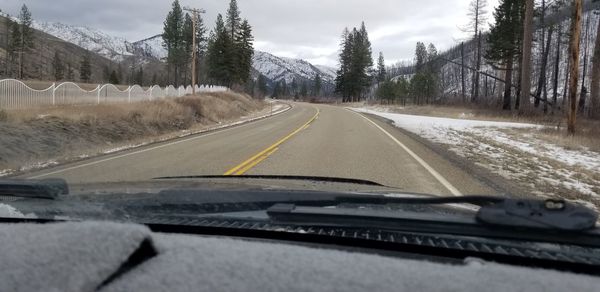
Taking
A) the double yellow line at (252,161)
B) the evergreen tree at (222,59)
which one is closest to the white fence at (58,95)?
the double yellow line at (252,161)

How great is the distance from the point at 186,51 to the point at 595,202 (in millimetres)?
82771

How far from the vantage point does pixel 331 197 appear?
300 cm

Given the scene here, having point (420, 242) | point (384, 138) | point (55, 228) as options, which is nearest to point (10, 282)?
point (55, 228)

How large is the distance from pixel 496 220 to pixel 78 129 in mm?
15625

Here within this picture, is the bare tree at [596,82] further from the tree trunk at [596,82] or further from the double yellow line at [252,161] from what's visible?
the double yellow line at [252,161]

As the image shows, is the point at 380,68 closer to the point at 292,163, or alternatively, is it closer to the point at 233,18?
the point at 233,18

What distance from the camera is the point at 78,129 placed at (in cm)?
1538

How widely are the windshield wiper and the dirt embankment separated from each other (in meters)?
9.71

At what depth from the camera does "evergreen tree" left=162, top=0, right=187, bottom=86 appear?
260 ft

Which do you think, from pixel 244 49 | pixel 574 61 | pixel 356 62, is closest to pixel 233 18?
pixel 244 49

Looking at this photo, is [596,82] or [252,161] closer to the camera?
[252,161]

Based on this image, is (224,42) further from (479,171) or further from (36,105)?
(479,171)

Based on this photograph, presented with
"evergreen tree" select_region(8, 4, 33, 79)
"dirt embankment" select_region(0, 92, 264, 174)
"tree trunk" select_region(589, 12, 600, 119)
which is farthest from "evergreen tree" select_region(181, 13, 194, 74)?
"tree trunk" select_region(589, 12, 600, 119)

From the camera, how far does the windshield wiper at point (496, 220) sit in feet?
6.25
